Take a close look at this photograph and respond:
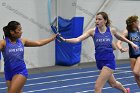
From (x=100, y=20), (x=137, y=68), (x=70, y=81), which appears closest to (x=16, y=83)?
(x=100, y=20)

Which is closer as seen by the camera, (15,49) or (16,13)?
(15,49)

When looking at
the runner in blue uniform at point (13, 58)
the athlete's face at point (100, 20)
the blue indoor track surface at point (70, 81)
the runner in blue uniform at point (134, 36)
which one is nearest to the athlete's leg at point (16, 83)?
the runner in blue uniform at point (13, 58)

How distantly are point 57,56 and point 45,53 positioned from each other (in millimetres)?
506

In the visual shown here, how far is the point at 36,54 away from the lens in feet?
38.3

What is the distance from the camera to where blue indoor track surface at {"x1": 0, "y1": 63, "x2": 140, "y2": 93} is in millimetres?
8005

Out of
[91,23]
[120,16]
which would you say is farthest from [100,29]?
[120,16]

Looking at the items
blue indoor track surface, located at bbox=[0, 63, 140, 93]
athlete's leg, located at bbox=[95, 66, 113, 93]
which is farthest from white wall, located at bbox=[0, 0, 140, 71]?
athlete's leg, located at bbox=[95, 66, 113, 93]

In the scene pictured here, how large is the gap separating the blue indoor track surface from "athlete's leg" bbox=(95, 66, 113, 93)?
1953 millimetres

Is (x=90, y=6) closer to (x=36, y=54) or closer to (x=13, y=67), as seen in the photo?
(x=36, y=54)

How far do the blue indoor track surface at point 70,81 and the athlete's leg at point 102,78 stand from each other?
195 cm

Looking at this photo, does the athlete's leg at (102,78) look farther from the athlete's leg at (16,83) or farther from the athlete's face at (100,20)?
the athlete's leg at (16,83)

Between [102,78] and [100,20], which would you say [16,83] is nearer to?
[102,78]

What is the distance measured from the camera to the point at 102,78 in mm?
5898

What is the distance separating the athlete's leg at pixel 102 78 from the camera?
586 centimetres
